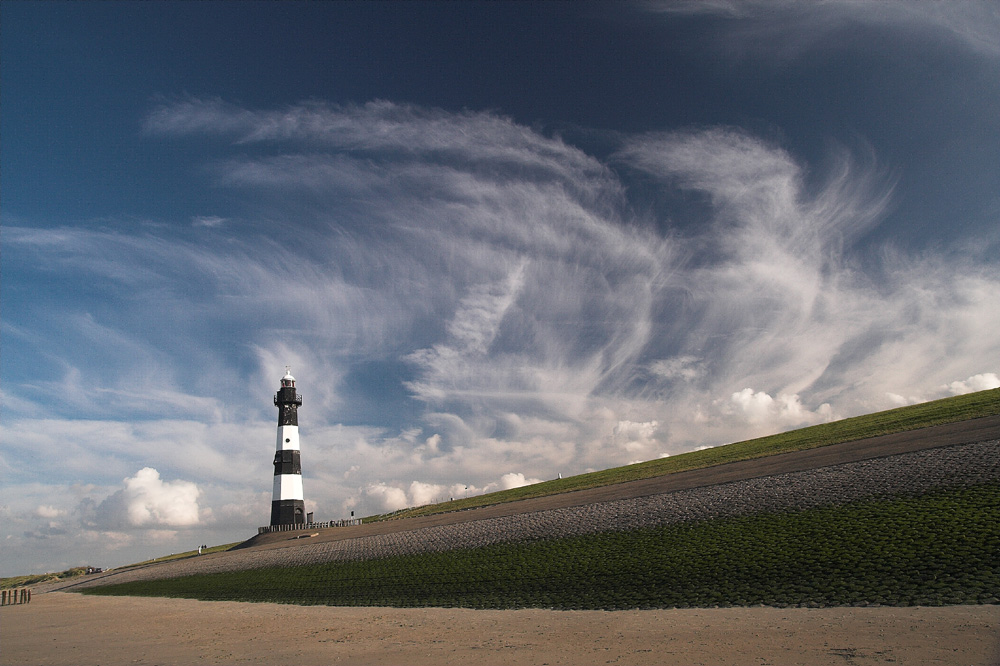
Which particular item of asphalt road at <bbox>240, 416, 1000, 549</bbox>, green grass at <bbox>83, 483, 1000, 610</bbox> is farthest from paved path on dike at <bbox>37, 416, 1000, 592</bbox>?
green grass at <bbox>83, 483, 1000, 610</bbox>

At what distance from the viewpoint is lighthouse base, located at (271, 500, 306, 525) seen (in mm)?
61406

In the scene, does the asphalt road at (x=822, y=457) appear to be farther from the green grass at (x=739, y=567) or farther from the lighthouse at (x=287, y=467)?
the lighthouse at (x=287, y=467)

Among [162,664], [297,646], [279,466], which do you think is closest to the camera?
[162,664]

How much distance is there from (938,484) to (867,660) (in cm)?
1749

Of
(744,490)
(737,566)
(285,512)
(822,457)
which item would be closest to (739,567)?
(737,566)

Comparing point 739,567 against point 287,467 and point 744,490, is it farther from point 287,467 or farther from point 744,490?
point 287,467

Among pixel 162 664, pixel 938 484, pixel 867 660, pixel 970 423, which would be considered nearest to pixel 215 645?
pixel 162 664

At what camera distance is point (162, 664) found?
1412 centimetres

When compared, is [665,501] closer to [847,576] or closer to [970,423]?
[847,576]

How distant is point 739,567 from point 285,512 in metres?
55.6

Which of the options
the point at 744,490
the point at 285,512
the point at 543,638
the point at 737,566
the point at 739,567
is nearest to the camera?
the point at 543,638

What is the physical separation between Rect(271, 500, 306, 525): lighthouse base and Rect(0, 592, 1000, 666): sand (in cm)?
4036

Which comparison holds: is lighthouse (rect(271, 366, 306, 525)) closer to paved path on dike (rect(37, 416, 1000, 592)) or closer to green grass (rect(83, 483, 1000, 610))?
paved path on dike (rect(37, 416, 1000, 592))

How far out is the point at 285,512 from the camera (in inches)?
2422
